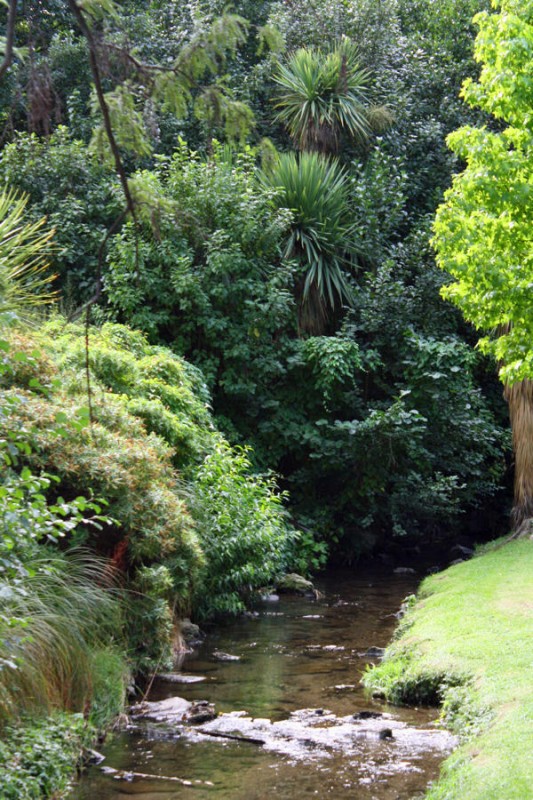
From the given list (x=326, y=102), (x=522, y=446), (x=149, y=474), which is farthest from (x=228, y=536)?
(x=326, y=102)

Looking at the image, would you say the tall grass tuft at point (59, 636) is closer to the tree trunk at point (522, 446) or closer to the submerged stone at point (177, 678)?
the submerged stone at point (177, 678)

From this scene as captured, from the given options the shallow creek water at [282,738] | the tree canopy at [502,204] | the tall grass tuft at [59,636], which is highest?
the tree canopy at [502,204]

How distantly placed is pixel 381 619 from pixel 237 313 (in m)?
6.79

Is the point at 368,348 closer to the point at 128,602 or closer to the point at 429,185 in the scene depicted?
the point at 429,185

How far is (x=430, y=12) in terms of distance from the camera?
24188 millimetres

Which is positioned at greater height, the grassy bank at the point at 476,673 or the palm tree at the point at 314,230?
the palm tree at the point at 314,230

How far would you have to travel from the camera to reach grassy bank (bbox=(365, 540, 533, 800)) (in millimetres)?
6258

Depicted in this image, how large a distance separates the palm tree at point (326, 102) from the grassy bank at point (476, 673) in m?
10.3

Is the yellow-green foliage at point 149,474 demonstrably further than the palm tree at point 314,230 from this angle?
No

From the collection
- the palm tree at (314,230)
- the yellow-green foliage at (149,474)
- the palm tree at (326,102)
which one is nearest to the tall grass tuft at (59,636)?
the yellow-green foliage at (149,474)

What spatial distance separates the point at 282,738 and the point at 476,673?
1869 millimetres

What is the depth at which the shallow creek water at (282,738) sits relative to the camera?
6.94 m

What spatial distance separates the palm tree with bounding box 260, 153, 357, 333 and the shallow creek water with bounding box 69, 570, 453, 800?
27.7 feet

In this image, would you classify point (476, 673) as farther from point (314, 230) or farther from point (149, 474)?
point (314, 230)
